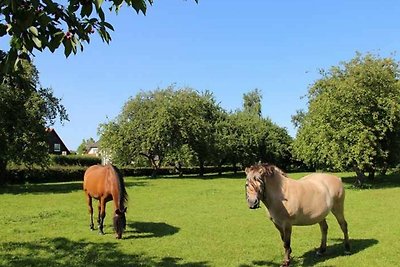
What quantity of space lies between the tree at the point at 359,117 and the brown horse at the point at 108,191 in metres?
17.6

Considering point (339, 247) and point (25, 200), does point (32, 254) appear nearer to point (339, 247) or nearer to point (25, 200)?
point (339, 247)

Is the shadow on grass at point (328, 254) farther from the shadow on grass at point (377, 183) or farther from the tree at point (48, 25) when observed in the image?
the shadow on grass at point (377, 183)

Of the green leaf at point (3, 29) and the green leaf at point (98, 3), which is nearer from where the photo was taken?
the green leaf at point (98, 3)

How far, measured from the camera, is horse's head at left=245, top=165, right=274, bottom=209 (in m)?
7.76

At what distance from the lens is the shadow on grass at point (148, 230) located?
38.3ft

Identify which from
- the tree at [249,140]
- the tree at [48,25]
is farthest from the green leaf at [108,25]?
the tree at [249,140]

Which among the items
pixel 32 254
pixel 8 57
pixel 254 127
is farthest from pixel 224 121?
pixel 8 57

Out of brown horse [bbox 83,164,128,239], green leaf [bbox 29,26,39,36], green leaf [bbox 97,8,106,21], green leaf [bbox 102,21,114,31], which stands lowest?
brown horse [bbox 83,164,128,239]

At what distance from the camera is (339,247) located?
32.2ft

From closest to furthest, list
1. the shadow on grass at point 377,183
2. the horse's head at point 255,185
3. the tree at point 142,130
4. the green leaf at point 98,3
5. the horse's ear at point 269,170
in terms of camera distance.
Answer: the green leaf at point 98,3 < the horse's head at point 255,185 < the horse's ear at point 269,170 < the shadow on grass at point 377,183 < the tree at point 142,130

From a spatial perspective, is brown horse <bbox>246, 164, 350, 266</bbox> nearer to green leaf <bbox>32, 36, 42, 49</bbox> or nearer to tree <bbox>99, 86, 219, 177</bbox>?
green leaf <bbox>32, 36, 42, 49</bbox>

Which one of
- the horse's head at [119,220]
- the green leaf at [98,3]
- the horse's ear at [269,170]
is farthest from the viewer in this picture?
the horse's head at [119,220]

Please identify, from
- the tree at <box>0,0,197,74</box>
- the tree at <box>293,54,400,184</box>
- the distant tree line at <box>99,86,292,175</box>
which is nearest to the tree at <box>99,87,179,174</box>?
the distant tree line at <box>99,86,292,175</box>

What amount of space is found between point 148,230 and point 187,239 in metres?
1.88
